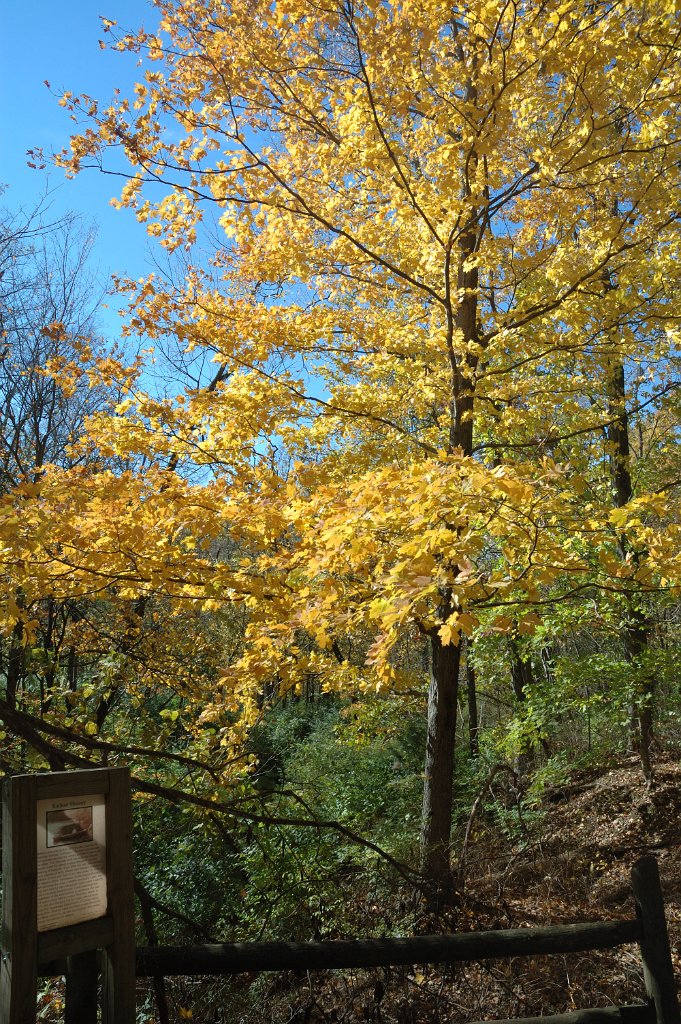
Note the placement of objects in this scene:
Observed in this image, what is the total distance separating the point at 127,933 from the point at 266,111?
4.93 m

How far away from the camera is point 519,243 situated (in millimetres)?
7660

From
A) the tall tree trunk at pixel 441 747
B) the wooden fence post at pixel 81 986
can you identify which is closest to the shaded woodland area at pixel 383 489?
the tall tree trunk at pixel 441 747

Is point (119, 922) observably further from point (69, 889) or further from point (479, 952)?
point (479, 952)

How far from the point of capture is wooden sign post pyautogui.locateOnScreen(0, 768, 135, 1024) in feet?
7.66

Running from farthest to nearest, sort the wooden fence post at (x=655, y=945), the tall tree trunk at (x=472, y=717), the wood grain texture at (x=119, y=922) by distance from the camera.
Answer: the tall tree trunk at (x=472, y=717) < the wooden fence post at (x=655, y=945) < the wood grain texture at (x=119, y=922)

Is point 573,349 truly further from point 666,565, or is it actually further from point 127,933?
point 127,933

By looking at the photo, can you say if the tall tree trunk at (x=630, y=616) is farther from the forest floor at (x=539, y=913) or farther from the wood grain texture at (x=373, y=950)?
the wood grain texture at (x=373, y=950)

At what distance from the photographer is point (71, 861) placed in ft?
8.36

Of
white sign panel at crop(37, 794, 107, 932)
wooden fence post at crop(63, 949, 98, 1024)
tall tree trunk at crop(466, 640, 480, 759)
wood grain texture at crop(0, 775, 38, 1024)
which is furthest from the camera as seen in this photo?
tall tree trunk at crop(466, 640, 480, 759)

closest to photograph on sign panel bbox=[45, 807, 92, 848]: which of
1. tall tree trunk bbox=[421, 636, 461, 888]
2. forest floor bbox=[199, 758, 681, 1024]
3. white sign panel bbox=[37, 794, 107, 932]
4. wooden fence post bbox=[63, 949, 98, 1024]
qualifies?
white sign panel bbox=[37, 794, 107, 932]

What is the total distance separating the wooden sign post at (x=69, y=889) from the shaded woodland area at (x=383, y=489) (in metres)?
1.32

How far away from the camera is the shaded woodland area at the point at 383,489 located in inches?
168

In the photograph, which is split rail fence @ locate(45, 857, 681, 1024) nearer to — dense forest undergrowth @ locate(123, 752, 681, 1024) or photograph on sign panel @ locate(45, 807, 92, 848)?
dense forest undergrowth @ locate(123, 752, 681, 1024)

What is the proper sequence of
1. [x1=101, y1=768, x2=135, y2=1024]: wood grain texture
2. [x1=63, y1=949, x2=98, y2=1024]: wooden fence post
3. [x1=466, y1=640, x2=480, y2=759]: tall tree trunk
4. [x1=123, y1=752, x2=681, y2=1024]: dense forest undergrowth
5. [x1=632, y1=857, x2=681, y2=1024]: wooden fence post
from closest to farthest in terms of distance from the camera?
[x1=101, y1=768, x2=135, y2=1024]: wood grain texture
[x1=63, y1=949, x2=98, y2=1024]: wooden fence post
[x1=632, y1=857, x2=681, y2=1024]: wooden fence post
[x1=123, y1=752, x2=681, y2=1024]: dense forest undergrowth
[x1=466, y1=640, x2=480, y2=759]: tall tree trunk
